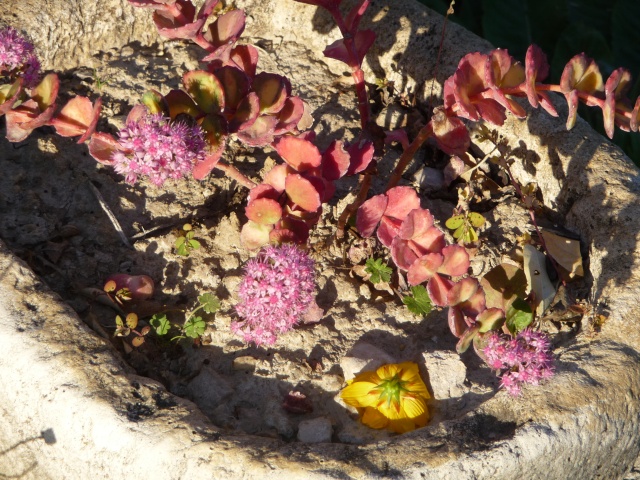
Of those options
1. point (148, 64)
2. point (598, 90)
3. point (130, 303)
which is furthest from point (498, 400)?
point (148, 64)

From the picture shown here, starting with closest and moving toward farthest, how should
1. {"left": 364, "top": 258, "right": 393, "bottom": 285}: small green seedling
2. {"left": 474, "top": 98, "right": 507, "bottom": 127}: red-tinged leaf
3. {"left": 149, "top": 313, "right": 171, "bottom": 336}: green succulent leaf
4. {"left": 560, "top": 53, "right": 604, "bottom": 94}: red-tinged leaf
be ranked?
{"left": 560, "top": 53, "right": 604, "bottom": 94}: red-tinged leaf, {"left": 474, "top": 98, "right": 507, "bottom": 127}: red-tinged leaf, {"left": 149, "top": 313, "right": 171, "bottom": 336}: green succulent leaf, {"left": 364, "top": 258, "right": 393, "bottom": 285}: small green seedling

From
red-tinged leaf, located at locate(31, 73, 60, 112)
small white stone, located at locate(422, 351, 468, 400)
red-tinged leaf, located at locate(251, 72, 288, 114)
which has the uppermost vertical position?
red-tinged leaf, located at locate(251, 72, 288, 114)

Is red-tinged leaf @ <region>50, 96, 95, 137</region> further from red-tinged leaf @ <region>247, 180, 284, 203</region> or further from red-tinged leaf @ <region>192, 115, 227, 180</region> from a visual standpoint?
red-tinged leaf @ <region>247, 180, 284, 203</region>

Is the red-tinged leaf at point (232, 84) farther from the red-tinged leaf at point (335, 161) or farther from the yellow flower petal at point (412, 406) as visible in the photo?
the yellow flower petal at point (412, 406)

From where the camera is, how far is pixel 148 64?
2504mm

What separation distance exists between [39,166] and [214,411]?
38.5 inches

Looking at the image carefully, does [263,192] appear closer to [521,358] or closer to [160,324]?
[160,324]

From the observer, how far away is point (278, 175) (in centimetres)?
185

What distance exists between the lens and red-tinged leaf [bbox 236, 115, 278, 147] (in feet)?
5.92

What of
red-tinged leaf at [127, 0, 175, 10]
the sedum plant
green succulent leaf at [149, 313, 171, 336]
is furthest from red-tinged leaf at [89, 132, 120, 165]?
green succulent leaf at [149, 313, 171, 336]

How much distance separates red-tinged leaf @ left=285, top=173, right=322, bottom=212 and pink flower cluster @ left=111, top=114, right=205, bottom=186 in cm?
24

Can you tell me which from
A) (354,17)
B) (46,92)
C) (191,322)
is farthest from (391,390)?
(46,92)

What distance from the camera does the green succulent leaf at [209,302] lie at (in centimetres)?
196

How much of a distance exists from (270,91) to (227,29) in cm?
19
